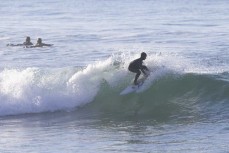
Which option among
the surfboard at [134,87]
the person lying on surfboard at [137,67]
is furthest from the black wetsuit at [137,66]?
the surfboard at [134,87]

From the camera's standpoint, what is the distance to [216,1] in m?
94.9

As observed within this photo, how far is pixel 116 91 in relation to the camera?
25.5m

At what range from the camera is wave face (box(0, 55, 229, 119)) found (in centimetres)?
2408

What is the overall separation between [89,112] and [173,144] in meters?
6.74

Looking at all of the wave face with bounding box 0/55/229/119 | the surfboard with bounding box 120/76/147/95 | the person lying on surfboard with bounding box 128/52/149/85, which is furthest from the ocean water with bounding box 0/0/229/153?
the person lying on surfboard with bounding box 128/52/149/85

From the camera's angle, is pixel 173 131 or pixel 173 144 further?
pixel 173 131

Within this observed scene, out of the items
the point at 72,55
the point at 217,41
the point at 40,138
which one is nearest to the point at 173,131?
the point at 40,138

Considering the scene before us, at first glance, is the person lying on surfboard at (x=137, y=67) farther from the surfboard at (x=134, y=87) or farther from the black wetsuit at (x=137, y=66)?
the surfboard at (x=134, y=87)

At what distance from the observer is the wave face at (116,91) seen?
948 inches

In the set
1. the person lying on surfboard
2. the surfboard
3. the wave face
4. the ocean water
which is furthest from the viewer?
the surfboard

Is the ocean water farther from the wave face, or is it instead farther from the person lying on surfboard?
the person lying on surfboard

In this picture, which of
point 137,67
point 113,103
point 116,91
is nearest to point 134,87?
point 113,103

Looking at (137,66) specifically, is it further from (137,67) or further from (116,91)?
(116,91)

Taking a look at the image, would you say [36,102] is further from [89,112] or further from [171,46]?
[171,46]
